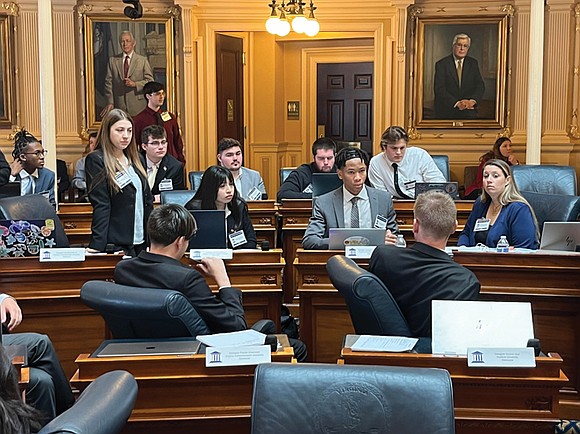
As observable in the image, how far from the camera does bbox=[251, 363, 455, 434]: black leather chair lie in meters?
2.22

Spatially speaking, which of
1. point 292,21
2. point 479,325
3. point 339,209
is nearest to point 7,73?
point 292,21

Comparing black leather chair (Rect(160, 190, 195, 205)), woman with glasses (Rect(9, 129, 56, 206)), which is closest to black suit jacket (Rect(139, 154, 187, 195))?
woman with glasses (Rect(9, 129, 56, 206))

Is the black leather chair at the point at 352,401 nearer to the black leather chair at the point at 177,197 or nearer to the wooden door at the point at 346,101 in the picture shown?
the black leather chair at the point at 177,197

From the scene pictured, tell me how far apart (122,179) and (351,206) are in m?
1.49

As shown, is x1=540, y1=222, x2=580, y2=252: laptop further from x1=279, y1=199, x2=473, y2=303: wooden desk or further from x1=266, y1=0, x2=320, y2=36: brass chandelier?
x1=266, y1=0, x2=320, y2=36: brass chandelier

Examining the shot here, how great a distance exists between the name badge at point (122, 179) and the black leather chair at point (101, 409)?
2.85 meters

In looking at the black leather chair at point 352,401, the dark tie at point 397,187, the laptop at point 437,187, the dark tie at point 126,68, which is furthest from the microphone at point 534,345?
the dark tie at point 126,68

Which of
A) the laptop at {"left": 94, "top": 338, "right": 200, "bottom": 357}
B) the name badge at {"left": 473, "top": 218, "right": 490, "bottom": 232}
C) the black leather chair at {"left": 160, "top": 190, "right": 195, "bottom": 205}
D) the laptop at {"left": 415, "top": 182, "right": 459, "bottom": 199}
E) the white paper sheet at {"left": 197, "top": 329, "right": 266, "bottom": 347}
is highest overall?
the laptop at {"left": 415, "top": 182, "right": 459, "bottom": 199}

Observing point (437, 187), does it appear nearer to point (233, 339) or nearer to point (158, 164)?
point (158, 164)

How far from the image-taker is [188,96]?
10492mm

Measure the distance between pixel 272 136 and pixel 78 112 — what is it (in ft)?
9.24

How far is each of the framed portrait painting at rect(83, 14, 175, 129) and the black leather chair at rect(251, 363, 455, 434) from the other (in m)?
8.62

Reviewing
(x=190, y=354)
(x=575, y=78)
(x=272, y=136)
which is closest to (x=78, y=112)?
(x=272, y=136)

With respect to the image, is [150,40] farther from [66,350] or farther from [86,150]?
[66,350]
